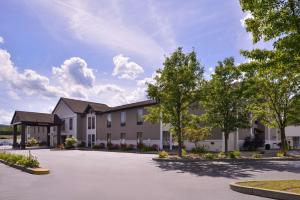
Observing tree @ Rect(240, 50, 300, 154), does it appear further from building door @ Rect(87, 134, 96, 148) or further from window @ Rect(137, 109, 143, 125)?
building door @ Rect(87, 134, 96, 148)

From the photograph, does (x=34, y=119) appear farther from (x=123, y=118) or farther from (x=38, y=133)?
(x=123, y=118)

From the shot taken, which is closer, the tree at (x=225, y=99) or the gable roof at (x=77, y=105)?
the tree at (x=225, y=99)

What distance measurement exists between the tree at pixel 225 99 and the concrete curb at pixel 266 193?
16082 mm

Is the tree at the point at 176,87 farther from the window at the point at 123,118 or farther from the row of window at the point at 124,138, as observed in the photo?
the window at the point at 123,118

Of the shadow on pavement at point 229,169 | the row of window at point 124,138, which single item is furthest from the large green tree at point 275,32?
the row of window at point 124,138

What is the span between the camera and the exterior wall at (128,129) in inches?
1714

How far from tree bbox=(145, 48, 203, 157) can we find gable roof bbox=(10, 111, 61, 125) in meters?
34.3

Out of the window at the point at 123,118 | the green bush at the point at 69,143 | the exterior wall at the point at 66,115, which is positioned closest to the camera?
the window at the point at 123,118

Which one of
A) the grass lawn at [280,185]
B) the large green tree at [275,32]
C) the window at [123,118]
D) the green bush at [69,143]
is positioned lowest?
the green bush at [69,143]

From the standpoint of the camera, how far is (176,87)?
1100 inches

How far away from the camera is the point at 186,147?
3947 centimetres

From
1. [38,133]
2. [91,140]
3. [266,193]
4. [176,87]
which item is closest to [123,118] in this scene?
[91,140]

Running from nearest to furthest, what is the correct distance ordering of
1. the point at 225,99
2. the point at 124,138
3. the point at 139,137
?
the point at 225,99 → the point at 139,137 → the point at 124,138

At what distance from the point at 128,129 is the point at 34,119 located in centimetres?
1938
